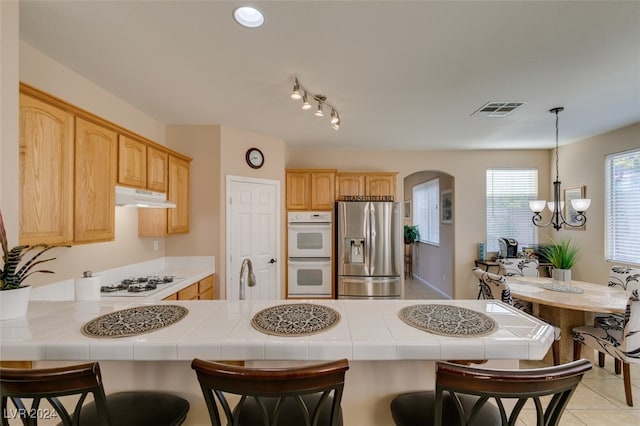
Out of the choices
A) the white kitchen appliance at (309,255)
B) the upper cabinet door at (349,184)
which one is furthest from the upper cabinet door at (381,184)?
the white kitchen appliance at (309,255)

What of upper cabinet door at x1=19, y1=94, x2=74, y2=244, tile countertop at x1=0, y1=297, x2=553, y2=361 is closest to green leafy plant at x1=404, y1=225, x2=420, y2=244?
tile countertop at x1=0, y1=297, x2=553, y2=361

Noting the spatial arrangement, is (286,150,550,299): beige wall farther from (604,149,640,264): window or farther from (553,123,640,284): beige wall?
(604,149,640,264): window

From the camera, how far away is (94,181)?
211 cm

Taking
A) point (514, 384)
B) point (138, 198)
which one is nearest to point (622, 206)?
point (514, 384)

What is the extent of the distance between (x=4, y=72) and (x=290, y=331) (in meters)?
1.84

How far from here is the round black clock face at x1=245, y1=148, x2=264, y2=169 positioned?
3928 mm

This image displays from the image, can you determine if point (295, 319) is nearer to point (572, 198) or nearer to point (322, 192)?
point (322, 192)

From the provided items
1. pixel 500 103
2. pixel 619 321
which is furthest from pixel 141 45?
pixel 619 321

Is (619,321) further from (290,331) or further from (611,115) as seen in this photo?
(290,331)

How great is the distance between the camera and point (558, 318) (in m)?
2.90

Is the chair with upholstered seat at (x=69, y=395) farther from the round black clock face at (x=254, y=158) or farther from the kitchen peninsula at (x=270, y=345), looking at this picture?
the round black clock face at (x=254, y=158)

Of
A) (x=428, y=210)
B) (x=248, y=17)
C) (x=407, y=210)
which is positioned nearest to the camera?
(x=248, y=17)

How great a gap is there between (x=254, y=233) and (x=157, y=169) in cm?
150

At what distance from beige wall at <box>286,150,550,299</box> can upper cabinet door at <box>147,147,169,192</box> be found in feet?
7.28
